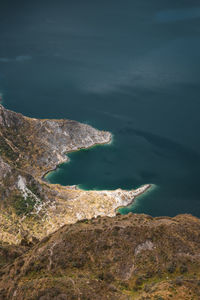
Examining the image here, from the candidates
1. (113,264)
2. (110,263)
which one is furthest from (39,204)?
(113,264)

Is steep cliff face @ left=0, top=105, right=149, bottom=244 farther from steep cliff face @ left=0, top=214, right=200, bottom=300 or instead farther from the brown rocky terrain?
steep cliff face @ left=0, top=214, right=200, bottom=300

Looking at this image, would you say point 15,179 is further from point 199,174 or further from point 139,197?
point 199,174

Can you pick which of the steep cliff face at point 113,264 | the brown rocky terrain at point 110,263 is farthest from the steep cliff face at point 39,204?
the steep cliff face at point 113,264

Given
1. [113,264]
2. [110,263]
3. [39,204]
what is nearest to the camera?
[113,264]

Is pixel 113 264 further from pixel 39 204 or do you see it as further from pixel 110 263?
pixel 39 204

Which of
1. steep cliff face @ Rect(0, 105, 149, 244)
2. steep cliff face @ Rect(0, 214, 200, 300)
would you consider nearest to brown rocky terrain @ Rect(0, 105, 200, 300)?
steep cliff face @ Rect(0, 214, 200, 300)

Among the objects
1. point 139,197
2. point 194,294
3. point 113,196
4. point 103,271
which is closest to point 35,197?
point 113,196

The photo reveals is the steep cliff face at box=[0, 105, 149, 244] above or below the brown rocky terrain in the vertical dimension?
below

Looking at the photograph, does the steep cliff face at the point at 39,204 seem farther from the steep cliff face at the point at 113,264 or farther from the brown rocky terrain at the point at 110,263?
the steep cliff face at the point at 113,264
